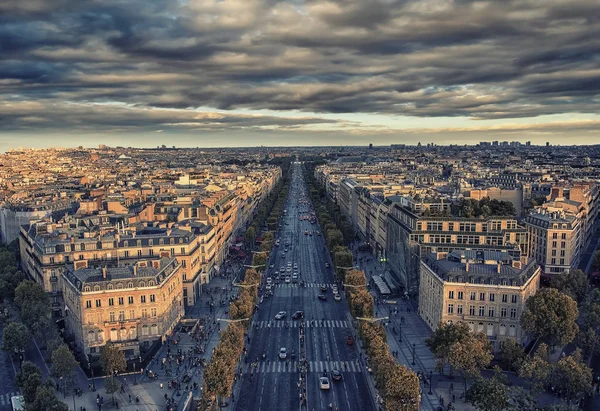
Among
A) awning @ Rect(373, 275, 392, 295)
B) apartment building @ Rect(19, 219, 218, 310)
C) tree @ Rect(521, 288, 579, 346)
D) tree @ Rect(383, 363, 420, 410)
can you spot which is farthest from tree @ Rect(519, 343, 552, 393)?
apartment building @ Rect(19, 219, 218, 310)

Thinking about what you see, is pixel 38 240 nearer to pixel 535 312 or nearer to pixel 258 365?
pixel 258 365

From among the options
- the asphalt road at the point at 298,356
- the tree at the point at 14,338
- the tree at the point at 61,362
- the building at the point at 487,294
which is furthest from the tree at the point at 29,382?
the building at the point at 487,294

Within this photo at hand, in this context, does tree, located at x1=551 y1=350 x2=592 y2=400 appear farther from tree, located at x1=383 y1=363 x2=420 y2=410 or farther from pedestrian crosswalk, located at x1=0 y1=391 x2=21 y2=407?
pedestrian crosswalk, located at x1=0 y1=391 x2=21 y2=407

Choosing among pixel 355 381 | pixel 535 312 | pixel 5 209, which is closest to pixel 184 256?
pixel 355 381

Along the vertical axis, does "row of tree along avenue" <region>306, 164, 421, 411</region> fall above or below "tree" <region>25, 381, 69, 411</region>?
above

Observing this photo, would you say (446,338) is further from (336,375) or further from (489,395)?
(336,375)
